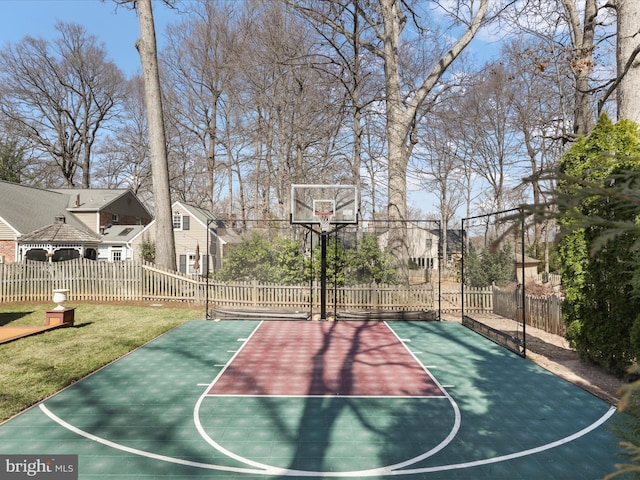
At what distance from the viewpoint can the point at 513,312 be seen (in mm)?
12602

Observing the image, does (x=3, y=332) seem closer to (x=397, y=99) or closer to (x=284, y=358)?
(x=284, y=358)

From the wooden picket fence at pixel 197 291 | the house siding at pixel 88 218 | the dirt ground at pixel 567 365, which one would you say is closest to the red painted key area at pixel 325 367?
the wooden picket fence at pixel 197 291

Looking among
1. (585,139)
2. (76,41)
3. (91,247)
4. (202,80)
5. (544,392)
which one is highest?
(76,41)

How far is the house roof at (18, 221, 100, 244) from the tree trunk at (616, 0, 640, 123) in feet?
84.7

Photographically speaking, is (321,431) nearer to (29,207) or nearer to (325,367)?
(325,367)

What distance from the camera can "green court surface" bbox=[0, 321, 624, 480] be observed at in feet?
13.7

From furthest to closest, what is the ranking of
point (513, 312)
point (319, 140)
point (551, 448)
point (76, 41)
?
point (76, 41) < point (319, 140) < point (513, 312) < point (551, 448)

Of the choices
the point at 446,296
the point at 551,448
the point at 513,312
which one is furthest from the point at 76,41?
the point at 551,448

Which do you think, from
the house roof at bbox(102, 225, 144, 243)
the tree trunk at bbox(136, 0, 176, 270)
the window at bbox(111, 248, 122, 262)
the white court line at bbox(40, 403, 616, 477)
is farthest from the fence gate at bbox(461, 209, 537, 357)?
the window at bbox(111, 248, 122, 262)

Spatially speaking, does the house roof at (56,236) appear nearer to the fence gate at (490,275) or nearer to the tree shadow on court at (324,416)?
the tree shadow on court at (324,416)

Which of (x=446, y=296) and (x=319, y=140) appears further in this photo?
(x=319, y=140)

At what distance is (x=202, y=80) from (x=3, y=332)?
74.5 ft

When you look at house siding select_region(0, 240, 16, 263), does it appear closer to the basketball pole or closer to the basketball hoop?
the basketball hoop

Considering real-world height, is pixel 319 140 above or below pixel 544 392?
above
